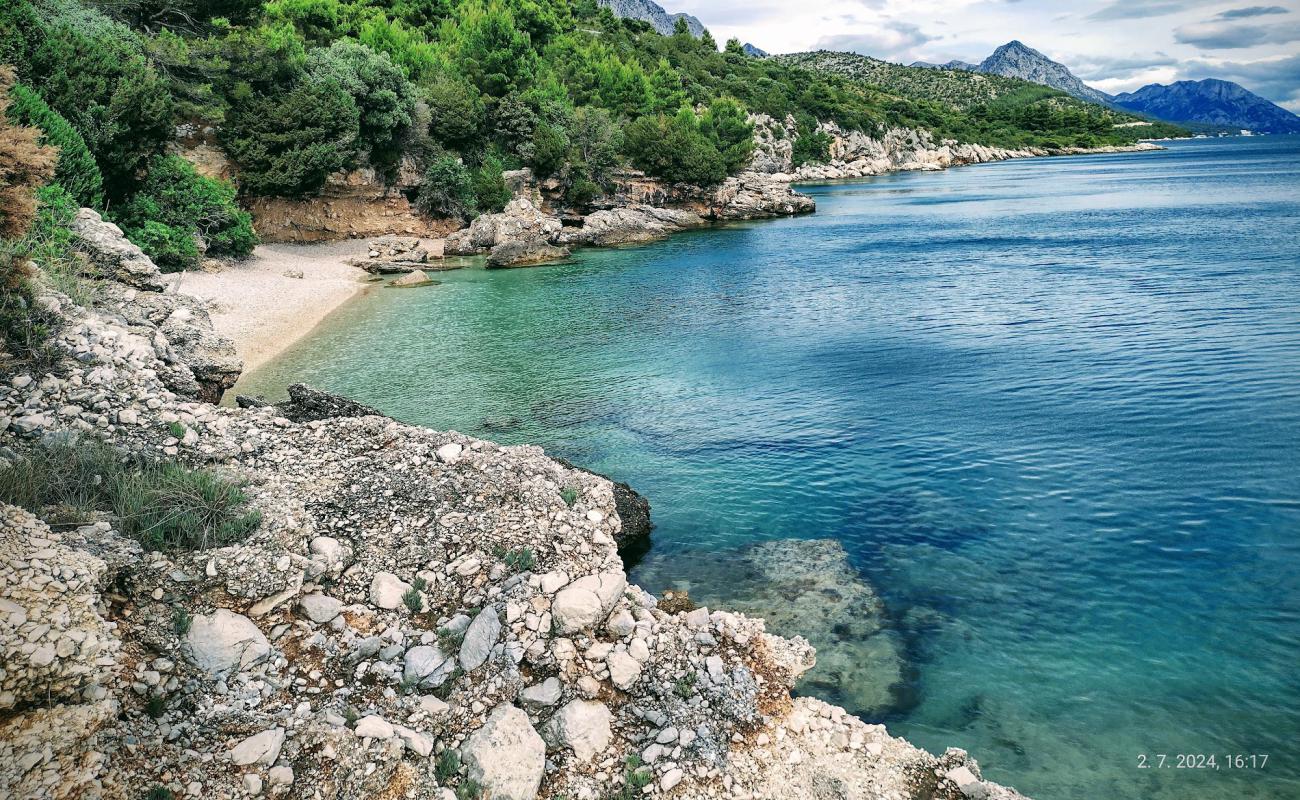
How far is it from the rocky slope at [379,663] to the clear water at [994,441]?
2.52 metres

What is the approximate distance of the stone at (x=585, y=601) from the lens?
8.17 metres

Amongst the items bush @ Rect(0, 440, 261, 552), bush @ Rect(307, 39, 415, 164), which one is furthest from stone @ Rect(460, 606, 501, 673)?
bush @ Rect(307, 39, 415, 164)

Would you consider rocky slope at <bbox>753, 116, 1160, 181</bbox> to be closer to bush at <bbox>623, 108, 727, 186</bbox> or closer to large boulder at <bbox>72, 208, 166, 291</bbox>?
bush at <bbox>623, 108, 727, 186</bbox>

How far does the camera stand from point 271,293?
1329 inches

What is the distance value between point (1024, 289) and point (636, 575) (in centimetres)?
2873

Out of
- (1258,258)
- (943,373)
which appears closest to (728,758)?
(943,373)

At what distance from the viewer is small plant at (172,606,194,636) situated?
7.25m

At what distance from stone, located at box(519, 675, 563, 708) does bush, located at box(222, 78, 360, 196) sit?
149ft

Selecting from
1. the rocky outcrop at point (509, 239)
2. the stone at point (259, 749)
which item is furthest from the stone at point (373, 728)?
the rocky outcrop at point (509, 239)

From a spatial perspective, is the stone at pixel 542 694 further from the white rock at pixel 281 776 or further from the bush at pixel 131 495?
the bush at pixel 131 495

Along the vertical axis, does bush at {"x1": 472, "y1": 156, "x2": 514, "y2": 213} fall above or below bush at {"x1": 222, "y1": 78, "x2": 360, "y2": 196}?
below

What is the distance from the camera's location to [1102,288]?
32000 mm

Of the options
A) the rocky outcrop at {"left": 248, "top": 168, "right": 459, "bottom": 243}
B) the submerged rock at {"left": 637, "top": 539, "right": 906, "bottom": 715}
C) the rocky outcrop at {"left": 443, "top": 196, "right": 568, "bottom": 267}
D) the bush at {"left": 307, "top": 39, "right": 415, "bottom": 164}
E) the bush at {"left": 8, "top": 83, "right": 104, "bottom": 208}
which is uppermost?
the bush at {"left": 307, "top": 39, "right": 415, "bottom": 164}

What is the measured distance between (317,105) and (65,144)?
2139 centimetres
